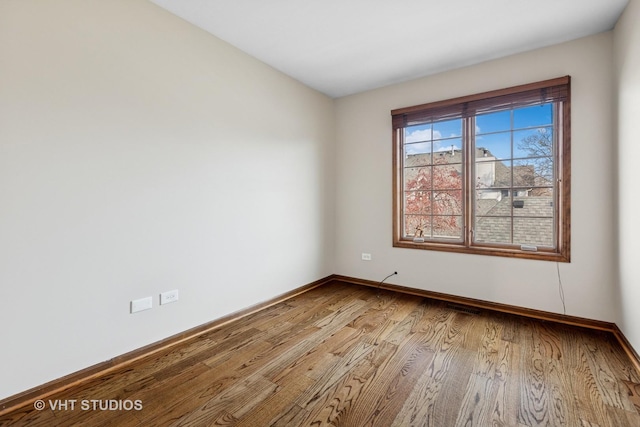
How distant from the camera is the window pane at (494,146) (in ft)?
9.77

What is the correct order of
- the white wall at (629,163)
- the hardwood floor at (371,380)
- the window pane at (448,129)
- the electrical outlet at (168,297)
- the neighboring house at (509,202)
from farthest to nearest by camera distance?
1. the window pane at (448,129)
2. the neighboring house at (509,202)
3. the electrical outlet at (168,297)
4. the white wall at (629,163)
5. the hardwood floor at (371,380)

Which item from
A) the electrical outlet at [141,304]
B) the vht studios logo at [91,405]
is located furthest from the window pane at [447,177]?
the vht studios logo at [91,405]

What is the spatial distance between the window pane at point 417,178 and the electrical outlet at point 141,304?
3031mm

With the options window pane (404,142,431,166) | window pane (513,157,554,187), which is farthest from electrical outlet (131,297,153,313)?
window pane (513,157,554,187)

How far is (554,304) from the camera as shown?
2.69 m

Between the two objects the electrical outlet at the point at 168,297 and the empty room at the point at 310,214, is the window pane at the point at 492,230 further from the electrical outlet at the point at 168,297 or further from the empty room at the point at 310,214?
the electrical outlet at the point at 168,297

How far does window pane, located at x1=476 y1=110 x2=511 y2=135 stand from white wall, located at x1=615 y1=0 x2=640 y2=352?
0.81 m

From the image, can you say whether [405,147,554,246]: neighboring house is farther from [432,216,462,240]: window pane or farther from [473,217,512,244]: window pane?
[432,216,462,240]: window pane

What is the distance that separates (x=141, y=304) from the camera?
6.91 ft

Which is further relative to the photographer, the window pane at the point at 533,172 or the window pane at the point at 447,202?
the window pane at the point at 447,202

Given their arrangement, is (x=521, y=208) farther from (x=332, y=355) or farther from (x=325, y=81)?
(x=325, y=81)

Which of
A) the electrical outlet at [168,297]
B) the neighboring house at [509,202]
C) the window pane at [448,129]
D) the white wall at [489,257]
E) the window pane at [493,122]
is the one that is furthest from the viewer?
the window pane at [448,129]

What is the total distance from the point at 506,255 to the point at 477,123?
57.8 inches

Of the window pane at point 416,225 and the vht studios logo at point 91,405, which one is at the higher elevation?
the window pane at point 416,225
